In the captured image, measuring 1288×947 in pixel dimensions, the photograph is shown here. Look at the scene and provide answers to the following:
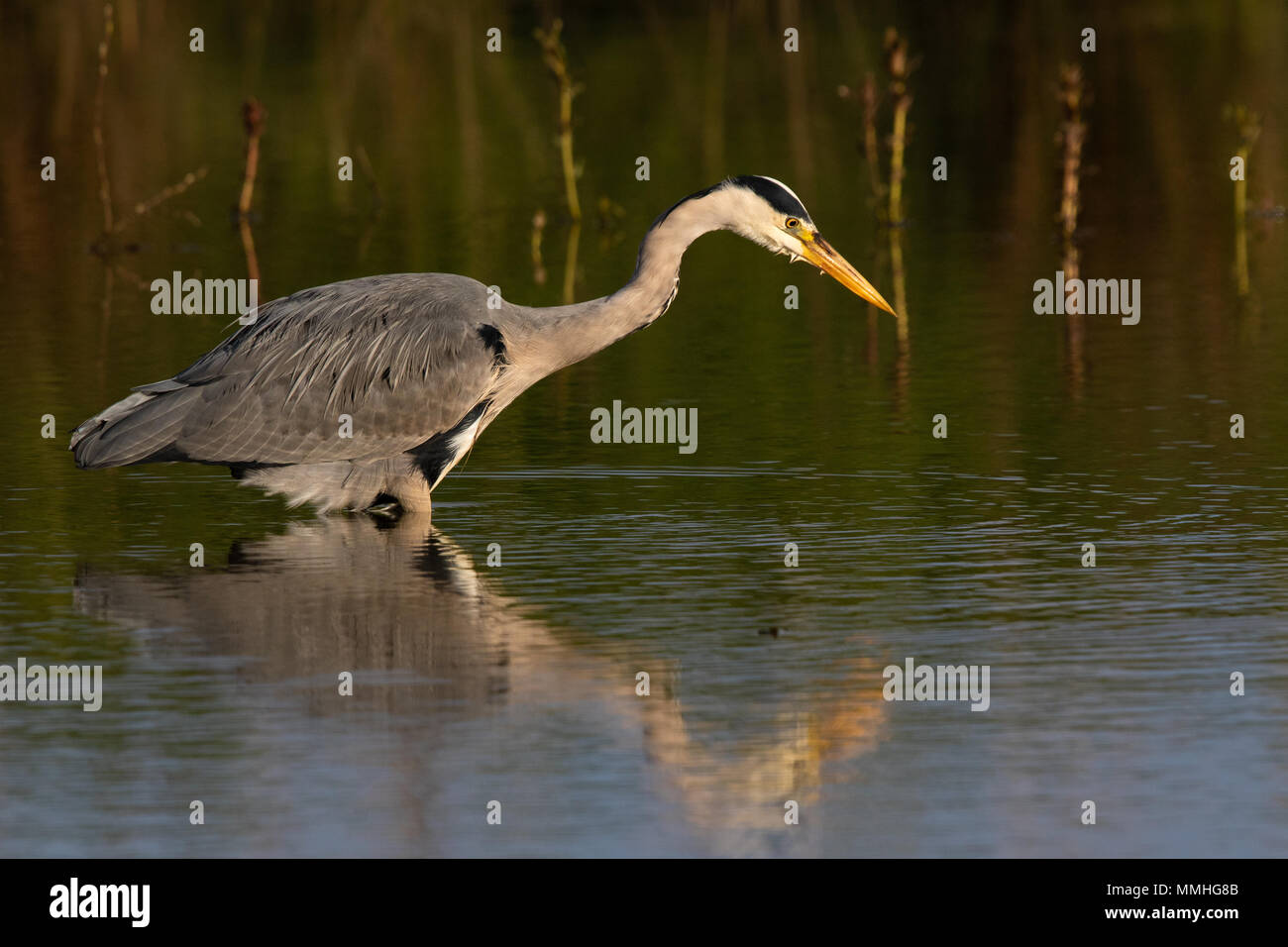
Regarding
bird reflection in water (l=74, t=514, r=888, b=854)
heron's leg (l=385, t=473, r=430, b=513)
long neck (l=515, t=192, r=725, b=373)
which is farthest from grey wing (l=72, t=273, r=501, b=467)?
bird reflection in water (l=74, t=514, r=888, b=854)

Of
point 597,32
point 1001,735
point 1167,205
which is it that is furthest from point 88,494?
point 597,32

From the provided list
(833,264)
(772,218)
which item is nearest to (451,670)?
(772,218)

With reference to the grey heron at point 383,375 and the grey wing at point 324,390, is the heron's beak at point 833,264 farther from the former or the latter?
the grey wing at point 324,390

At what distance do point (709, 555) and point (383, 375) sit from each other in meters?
2.03

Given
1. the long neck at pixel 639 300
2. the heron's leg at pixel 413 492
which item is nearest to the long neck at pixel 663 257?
the long neck at pixel 639 300

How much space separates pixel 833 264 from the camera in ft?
40.9

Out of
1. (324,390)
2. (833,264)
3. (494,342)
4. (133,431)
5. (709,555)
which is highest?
(833,264)

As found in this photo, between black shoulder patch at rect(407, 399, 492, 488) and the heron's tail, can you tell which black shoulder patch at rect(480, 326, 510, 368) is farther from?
the heron's tail

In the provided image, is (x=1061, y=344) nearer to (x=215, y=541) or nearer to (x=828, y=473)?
(x=828, y=473)

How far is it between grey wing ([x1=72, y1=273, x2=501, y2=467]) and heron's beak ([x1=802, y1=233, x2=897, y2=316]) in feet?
5.48

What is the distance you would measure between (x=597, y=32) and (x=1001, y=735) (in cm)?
2989

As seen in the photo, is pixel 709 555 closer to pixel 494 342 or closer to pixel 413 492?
pixel 494 342

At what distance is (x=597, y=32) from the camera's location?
37.0 meters

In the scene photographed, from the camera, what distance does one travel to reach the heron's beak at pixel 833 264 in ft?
40.4
